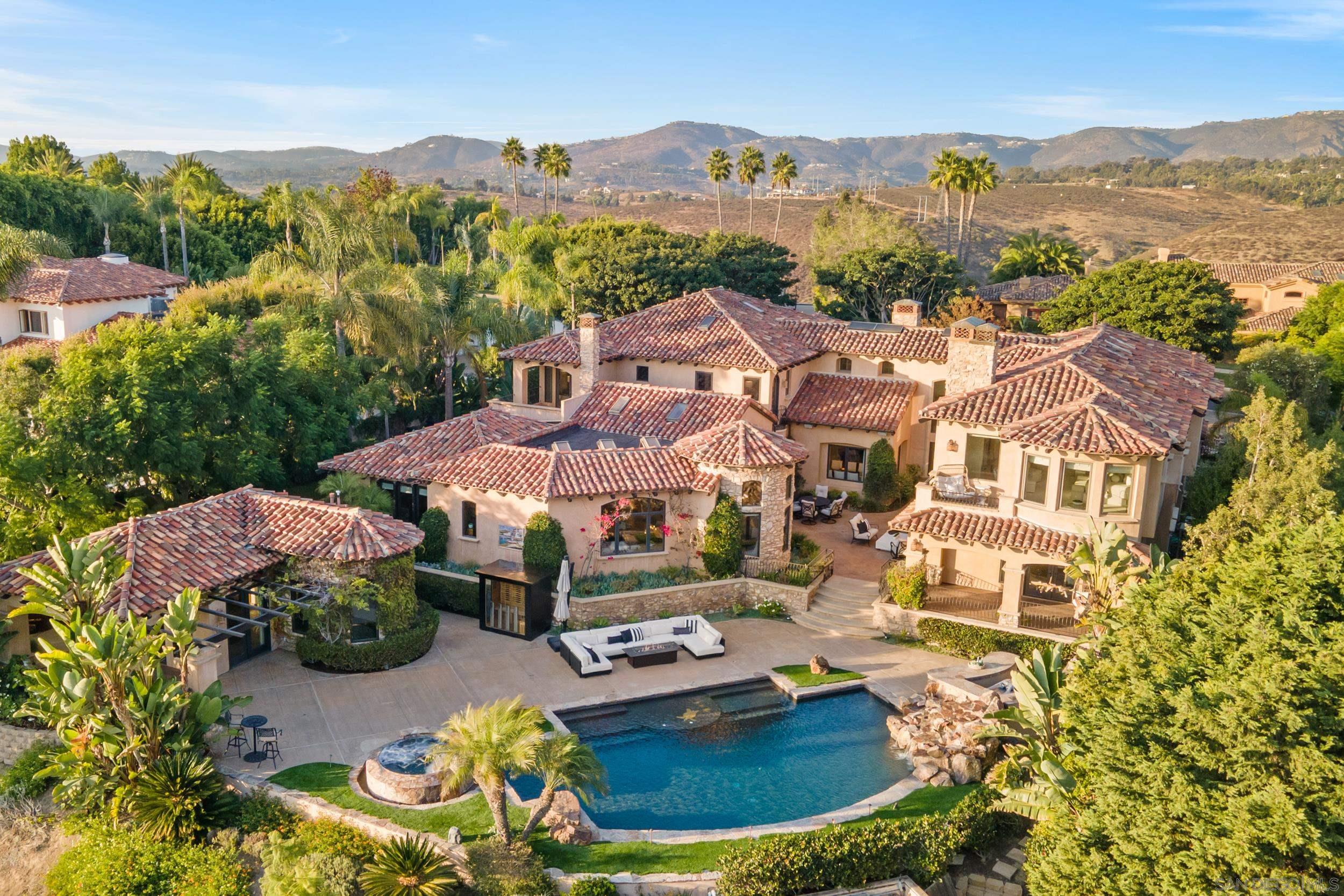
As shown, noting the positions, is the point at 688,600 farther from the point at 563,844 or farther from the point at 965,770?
the point at 563,844

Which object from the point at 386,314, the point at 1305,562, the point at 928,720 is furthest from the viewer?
the point at 386,314

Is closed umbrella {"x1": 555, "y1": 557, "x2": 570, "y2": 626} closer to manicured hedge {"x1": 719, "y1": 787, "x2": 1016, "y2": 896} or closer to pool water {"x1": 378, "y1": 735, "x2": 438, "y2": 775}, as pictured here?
pool water {"x1": 378, "y1": 735, "x2": 438, "y2": 775}

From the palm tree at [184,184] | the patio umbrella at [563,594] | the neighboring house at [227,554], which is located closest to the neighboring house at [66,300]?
the palm tree at [184,184]

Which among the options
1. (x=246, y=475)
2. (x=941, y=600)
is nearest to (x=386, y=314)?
(x=246, y=475)

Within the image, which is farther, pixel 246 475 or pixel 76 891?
pixel 246 475

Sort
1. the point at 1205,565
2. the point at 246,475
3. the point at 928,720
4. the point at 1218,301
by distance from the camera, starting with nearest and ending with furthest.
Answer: the point at 1205,565 → the point at 928,720 → the point at 246,475 → the point at 1218,301

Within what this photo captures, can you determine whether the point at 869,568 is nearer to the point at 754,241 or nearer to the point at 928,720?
the point at 928,720

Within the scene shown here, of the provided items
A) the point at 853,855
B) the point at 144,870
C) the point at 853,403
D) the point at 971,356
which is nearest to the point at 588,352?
the point at 853,403

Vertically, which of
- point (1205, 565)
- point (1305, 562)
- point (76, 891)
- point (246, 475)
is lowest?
point (76, 891)
